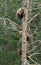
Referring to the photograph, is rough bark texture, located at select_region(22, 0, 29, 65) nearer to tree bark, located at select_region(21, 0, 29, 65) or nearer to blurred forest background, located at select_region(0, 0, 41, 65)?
tree bark, located at select_region(21, 0, 29, 65)

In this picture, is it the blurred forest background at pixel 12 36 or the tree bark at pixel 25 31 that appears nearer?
the tree bark at pixel 25 31

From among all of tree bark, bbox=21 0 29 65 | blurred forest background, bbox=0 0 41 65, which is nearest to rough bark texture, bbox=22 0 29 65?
tree bark, bbox=21 0 29 65

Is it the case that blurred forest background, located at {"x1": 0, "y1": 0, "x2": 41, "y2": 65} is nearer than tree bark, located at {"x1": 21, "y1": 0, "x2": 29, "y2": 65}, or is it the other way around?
tree bark, located at {"x1": 21, "y1": 0, "x2": 29, "y2": 65}

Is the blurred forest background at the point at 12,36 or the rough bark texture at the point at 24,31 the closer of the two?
the rough bark texture at the point at 24,31

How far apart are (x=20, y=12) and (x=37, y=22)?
310cm

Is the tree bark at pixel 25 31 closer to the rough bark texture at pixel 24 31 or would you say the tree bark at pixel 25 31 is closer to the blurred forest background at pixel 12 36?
the rough bark texture at pixel 24 31

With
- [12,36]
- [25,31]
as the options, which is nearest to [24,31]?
[25,31]

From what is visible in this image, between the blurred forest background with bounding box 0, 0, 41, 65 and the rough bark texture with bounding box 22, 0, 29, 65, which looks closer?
the rough bark texture with bounding box 22, 0, 29, 65

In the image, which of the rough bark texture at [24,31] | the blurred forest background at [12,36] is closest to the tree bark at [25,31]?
the rough bark texture at [24,31]

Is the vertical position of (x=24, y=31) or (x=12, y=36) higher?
(x=24, y=31)

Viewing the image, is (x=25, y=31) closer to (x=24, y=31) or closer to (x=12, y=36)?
(x=24, y=31)

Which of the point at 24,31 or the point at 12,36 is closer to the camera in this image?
the point at 24,31

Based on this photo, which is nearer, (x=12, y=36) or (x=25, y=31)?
(x=25, y=31)

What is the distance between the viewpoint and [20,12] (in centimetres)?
409
